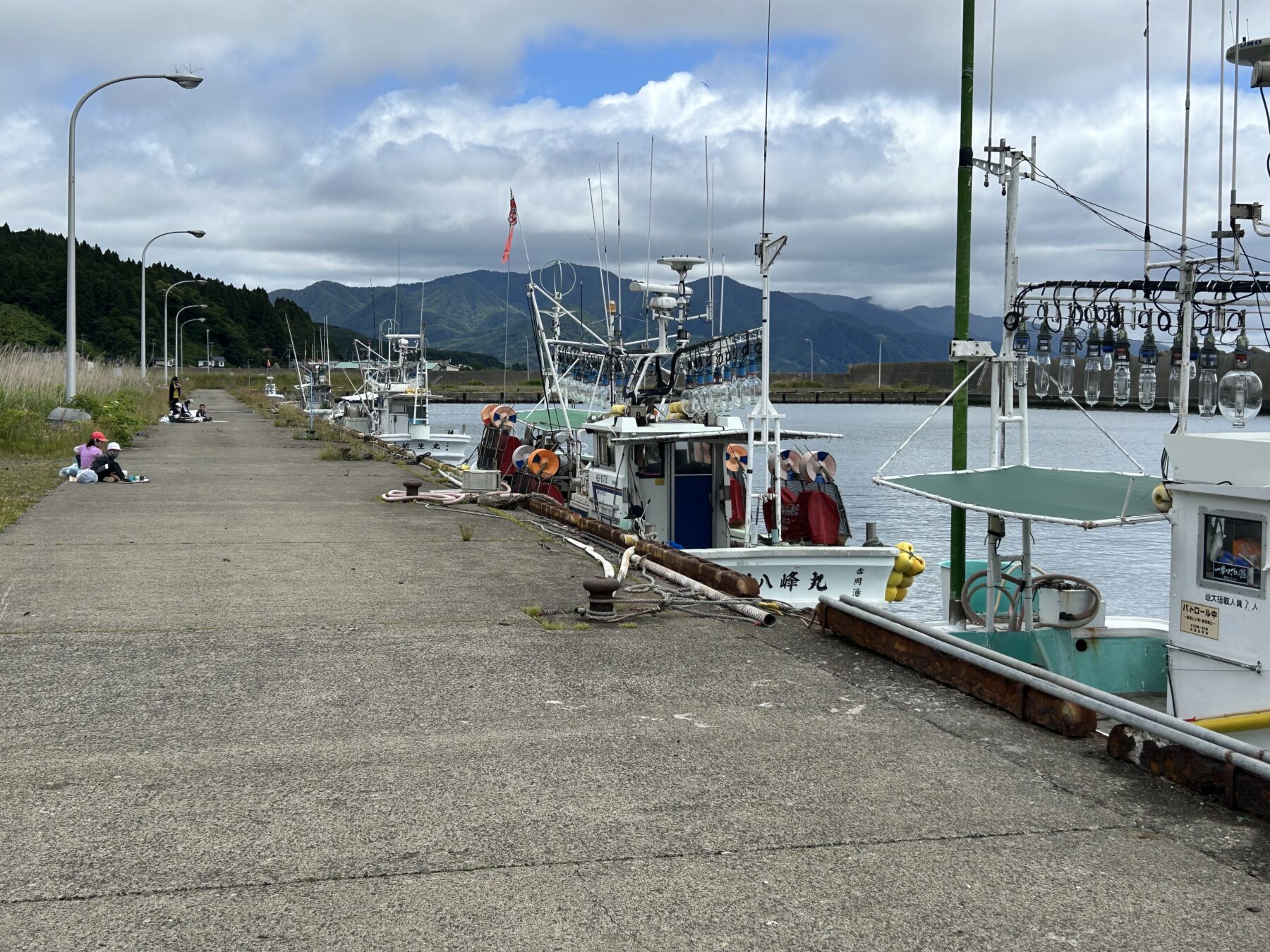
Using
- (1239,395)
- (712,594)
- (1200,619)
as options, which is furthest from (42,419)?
(1200,619)

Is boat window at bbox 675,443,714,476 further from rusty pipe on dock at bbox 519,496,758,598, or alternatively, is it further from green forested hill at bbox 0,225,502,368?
green forested hill at bbox 0,225,502,368

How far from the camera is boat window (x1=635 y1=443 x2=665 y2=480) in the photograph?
17.1 m

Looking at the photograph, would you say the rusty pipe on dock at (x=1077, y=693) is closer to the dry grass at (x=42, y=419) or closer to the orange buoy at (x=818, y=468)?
the orange buoy at (x=818, y=468)

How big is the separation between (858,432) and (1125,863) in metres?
79.9

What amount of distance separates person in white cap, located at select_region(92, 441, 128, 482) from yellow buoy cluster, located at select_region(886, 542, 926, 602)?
39.2 ft

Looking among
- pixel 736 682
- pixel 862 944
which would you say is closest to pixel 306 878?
pixel 862 944

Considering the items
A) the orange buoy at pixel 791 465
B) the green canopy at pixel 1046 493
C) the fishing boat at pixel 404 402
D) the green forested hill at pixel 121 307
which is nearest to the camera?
the green canopy at pixel 1046 493

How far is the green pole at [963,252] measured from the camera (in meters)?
10.4

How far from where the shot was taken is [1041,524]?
2136cm

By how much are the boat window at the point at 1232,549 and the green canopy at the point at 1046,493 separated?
365 mm

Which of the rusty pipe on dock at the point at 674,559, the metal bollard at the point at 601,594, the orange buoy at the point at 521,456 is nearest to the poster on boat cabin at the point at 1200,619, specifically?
the rusty pipe on dock at the point at 674,559

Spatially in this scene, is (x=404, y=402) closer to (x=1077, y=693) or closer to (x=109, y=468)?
(x=109, y=468)

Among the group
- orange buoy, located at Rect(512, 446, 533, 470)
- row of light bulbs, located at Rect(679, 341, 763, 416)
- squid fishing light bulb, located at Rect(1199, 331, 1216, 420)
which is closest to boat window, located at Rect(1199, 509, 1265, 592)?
squid fishing light bulb, located at Rect(1199, 331, 1216, 420)

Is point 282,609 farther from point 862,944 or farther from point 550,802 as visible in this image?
point 862,944
